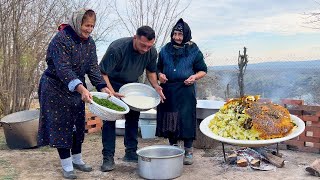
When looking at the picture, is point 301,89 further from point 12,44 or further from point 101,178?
point 12,44

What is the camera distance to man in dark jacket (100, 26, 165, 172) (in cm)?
418

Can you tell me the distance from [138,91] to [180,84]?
51 cm

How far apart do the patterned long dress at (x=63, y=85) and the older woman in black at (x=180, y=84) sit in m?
0.87

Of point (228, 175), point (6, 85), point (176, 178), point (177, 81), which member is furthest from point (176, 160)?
point (6, 85)

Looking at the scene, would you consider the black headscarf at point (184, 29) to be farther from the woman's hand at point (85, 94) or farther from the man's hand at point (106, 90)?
the woman's hand at point (85, 94)

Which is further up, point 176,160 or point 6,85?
point 6,85

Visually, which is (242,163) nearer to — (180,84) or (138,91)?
(180,84)

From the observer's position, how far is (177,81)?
4.49 meters

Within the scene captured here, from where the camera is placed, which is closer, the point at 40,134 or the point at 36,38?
the point at 40,134

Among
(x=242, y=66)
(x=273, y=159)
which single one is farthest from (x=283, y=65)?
(x=273, y=159)

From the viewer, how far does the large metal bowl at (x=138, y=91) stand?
14.1ft

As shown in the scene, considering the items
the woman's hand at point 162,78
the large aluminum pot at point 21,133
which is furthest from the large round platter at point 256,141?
the large aluminum pot at point 21,133

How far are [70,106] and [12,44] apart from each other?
458 cm

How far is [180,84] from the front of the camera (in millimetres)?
4469
